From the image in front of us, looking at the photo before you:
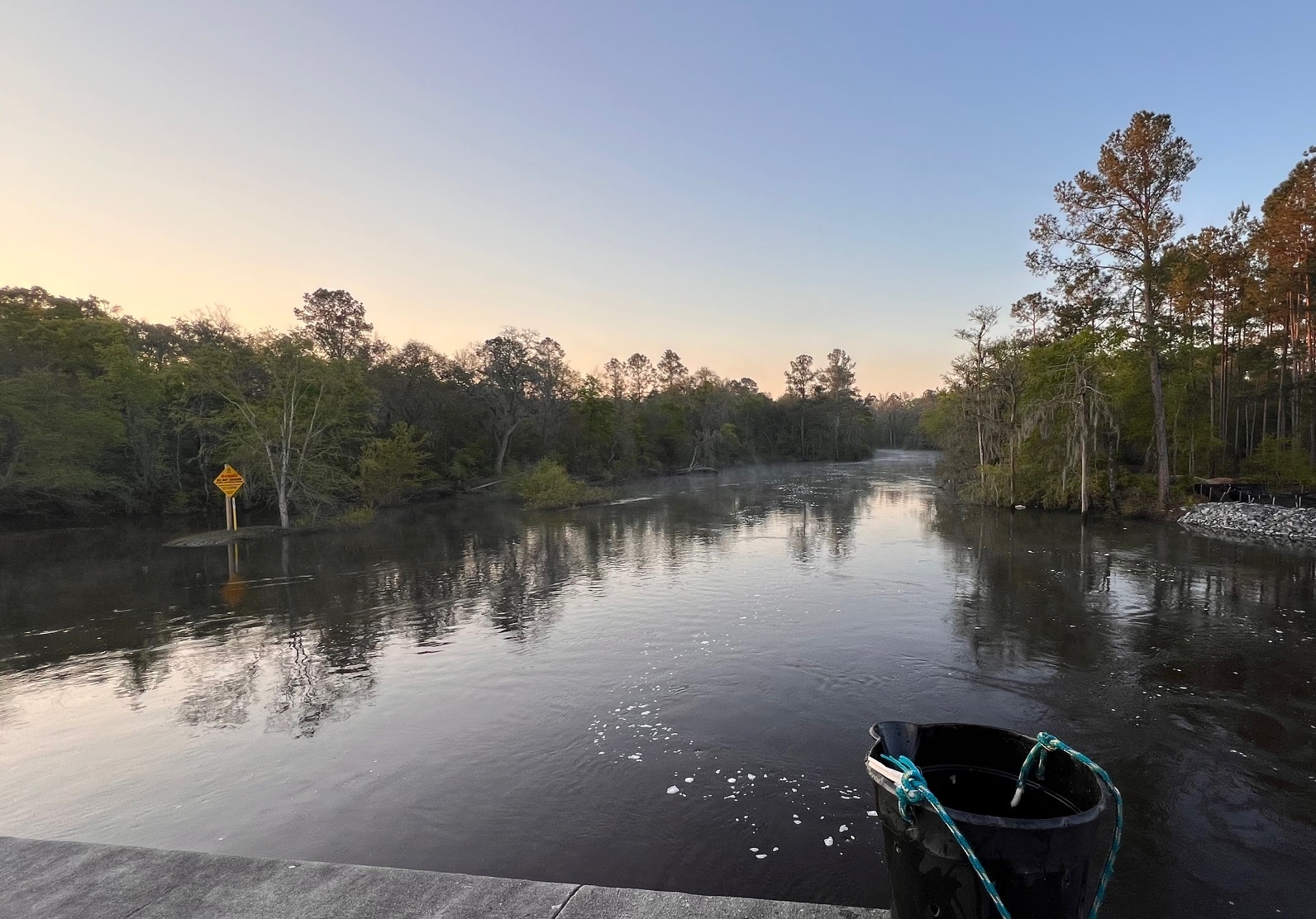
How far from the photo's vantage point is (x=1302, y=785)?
5.44 metres

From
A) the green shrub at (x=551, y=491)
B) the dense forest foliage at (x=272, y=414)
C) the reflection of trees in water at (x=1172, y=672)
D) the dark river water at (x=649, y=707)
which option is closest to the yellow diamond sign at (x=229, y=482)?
the dense forest foliage at (x=272, y=414)

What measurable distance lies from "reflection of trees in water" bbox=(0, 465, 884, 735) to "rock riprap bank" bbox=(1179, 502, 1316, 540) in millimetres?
11662

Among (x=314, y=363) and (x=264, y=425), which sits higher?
(x=314, y=363)

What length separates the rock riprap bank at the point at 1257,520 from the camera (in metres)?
18.7

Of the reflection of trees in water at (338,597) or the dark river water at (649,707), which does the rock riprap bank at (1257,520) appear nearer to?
the dark river water at (649,707)

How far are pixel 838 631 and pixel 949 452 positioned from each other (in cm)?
2998

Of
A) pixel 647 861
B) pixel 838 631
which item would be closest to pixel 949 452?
pixel 838 631

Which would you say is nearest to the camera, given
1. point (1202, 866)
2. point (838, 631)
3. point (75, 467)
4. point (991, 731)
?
point (991, 731)

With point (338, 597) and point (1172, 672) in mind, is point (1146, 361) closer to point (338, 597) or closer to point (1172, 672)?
point (1172, 672)

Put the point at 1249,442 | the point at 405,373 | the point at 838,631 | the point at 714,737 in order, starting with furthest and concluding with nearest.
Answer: the point at 405,373 < the point at 1249,442 < the point at 838,631 < the point at 714,737

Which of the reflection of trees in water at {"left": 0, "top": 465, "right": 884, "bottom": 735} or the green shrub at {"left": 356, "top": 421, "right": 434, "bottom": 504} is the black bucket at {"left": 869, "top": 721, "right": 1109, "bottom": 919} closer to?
the reflection of trees in water at {"left": 0, "top": 465, "right": 884, "bottom": 735}

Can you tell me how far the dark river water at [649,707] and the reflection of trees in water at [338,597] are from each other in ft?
0.32

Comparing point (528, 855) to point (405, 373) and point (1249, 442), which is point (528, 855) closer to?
point (1249, 442)

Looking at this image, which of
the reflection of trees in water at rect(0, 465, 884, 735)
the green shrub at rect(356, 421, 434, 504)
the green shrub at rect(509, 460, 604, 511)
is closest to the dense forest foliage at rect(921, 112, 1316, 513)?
the reflection of trees in water at rect(0, 465, 884, 735)
